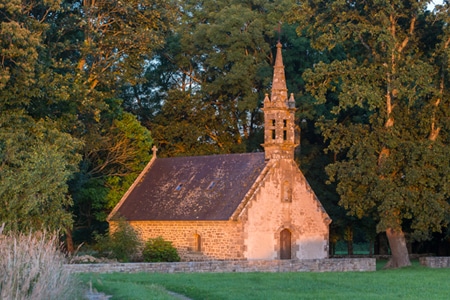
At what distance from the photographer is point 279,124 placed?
45.8 m

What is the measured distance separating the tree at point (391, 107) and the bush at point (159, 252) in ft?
30.0

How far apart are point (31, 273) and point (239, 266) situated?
65.5 feet

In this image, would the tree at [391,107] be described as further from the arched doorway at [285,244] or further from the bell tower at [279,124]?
the arched doorway at [285,244]

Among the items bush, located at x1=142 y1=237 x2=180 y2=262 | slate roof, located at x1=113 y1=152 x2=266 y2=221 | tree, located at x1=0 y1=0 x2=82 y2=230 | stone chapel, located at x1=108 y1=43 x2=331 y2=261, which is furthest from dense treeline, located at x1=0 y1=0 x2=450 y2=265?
bush, located at x1=142 y1=237 x2=180 y2=262

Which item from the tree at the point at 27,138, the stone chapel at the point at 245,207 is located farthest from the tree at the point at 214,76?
the tree at the point at 27,138

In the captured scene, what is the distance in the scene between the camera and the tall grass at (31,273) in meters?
18.2

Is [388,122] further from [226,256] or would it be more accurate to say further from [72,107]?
[72,107]

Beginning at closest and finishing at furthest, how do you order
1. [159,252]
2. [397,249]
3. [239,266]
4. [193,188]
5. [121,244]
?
[239,266] → [121,244] → [159,252] → [397,249] → [193,188]

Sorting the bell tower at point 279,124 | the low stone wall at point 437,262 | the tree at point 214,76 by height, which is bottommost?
the low stone wall at point 437,262

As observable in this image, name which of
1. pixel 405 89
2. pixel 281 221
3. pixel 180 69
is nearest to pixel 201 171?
pixel 281 221

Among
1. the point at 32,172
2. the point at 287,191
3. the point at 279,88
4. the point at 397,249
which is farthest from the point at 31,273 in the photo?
the point at 397,249

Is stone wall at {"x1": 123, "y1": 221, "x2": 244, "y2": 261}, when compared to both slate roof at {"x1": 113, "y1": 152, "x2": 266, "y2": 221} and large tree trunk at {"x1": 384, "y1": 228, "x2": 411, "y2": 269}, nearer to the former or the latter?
slate roof at {"x1": 113, "y1": 152, "x2": 266, "y2": 221}

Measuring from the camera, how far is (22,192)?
35.0m

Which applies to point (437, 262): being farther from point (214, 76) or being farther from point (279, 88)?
point (214, 76)
